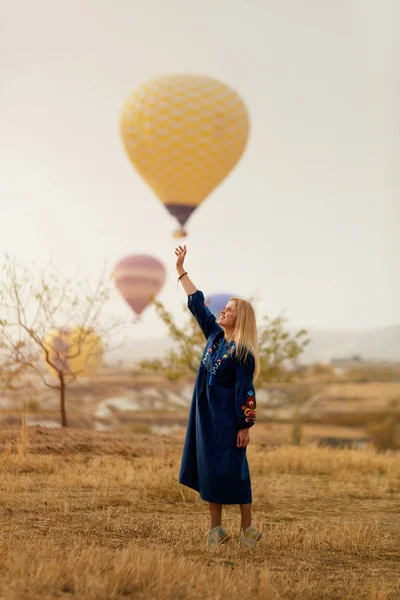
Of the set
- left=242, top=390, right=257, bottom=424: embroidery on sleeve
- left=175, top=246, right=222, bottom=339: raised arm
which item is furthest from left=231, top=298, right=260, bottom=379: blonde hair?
left=175, top=246, right=222, bottom=339: raised arm

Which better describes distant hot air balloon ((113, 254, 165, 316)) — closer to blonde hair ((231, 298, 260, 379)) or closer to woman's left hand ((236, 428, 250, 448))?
blonde hair ((231, 298, 260, 379))

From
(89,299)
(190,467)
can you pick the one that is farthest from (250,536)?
(89,299)

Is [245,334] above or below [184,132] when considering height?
below

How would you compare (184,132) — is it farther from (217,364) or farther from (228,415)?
(228,415)

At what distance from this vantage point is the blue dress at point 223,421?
253 inches

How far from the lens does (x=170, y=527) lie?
744cm

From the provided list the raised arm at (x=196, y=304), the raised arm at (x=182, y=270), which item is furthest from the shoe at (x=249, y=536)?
the raised arm at (x=182, y=270)

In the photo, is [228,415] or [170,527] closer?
[228,415]

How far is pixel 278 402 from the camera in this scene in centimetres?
7281

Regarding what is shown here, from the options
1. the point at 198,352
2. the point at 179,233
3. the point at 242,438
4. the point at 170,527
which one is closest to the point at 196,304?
the point at 242,438

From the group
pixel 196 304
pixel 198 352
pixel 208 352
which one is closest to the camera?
pixel 208 352

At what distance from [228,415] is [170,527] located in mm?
1482

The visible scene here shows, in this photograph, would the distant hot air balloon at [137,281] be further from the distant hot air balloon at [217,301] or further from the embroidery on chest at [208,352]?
the embroidery on chest at [208,352]

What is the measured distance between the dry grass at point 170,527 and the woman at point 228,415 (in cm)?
35
